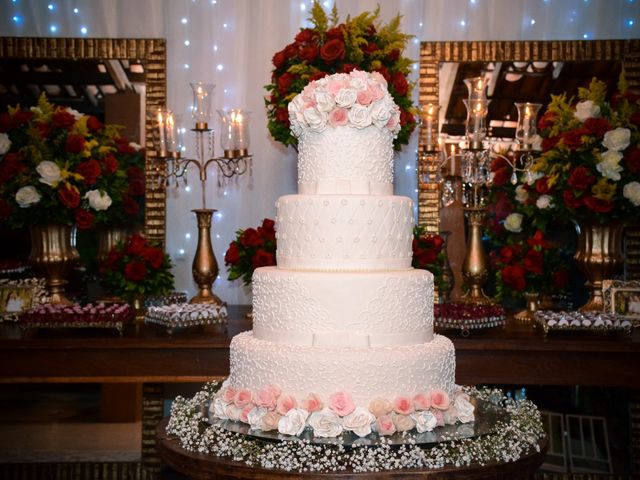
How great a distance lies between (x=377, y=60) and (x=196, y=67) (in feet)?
4.00

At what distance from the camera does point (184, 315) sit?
13.7 feet

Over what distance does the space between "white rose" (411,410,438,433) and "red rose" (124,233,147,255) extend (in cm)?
235

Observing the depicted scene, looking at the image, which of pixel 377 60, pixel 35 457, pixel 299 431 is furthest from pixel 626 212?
pixel 35 457

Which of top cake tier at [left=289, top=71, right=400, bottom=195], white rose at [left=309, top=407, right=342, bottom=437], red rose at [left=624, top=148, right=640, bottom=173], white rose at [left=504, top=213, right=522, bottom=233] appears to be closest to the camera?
white rose at [left=309, top=407, right=342, bottom=437]

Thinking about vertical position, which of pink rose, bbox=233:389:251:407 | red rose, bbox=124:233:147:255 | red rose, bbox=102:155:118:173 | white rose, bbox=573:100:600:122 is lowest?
pink rose, bbox=233:389:251:407

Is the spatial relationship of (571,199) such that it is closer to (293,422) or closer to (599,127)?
(599,127)

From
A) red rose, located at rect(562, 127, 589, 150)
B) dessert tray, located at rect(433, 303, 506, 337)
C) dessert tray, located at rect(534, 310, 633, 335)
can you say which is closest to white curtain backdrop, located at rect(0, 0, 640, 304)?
red rose, located at rect(562, 127, 589, 150)

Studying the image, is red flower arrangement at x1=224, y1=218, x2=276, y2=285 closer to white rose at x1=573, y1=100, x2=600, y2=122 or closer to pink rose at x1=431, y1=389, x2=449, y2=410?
white rose at x1=573, y1=100, x2=600, y2=122

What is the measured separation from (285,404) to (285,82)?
2116 millimetres

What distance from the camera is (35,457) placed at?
16.1ft

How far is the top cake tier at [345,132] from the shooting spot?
2855 mm

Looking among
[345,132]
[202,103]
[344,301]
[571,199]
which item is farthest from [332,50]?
[344,301]

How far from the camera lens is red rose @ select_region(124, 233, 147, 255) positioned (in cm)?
466

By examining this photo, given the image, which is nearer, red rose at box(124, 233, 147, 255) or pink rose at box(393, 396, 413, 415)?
pink rose at box(393, 396, 413, 415)
